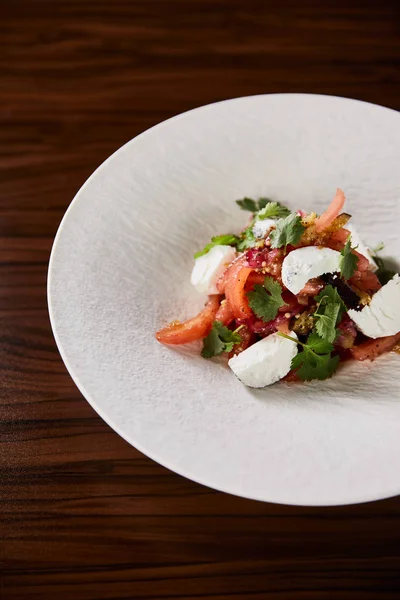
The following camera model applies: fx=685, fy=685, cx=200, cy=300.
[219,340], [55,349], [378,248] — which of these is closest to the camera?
[219,340]

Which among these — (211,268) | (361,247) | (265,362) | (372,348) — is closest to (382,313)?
(372,348)

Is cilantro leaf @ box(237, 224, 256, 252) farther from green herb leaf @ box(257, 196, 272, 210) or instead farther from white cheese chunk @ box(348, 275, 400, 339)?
white cheese chunk @ box(348, 275, 400, 339)

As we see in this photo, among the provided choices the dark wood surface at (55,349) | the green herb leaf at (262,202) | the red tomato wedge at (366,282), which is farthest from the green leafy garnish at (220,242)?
the dark wood surface at (55,349)

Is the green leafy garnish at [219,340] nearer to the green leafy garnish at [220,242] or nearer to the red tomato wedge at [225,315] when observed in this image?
the red tomato wedge at [225,315]

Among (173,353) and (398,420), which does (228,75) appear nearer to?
(173,353)

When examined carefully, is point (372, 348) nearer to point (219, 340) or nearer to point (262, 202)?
point (219, 340)

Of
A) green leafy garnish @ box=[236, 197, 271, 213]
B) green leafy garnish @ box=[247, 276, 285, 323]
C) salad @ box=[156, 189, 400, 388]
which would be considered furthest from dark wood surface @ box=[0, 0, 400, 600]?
green leafy garnish @ box=[236, 197, 271, 213]
